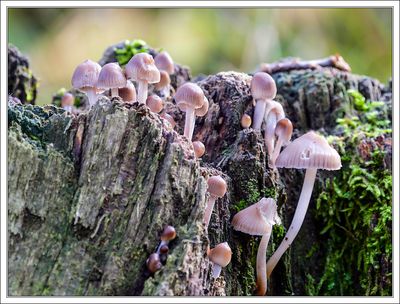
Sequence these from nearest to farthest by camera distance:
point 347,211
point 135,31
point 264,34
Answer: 1. point 347,211
2. point 264,34
3. point 135,31

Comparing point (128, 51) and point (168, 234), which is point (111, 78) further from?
point (128, 51)

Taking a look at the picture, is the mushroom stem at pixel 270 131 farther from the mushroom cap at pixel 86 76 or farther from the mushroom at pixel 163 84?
the mushroom cap at pixel 86 76

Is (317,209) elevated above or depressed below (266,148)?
below

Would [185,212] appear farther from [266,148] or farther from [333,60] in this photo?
[333,60]

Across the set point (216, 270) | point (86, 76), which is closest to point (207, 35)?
point (86, 76)

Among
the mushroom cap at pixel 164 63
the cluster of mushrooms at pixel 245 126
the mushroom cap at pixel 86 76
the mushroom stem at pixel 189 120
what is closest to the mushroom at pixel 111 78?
the cluster of mushrooms at pixel 245 126

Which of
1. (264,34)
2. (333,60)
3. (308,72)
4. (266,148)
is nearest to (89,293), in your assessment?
(266,148)

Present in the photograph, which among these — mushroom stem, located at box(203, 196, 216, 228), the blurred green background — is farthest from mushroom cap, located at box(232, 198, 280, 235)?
the blurred green background
